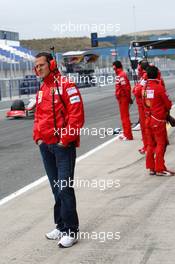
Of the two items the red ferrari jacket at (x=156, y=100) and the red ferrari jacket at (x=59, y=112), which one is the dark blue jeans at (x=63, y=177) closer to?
the red ferrari jacket at (x=59, y=112)

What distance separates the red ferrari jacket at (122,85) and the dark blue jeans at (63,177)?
24.5ft

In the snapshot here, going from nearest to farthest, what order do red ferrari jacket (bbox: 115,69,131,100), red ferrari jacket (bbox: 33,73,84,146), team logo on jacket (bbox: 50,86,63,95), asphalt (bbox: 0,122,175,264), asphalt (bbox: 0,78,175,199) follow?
asphalt (bbox: 0,122,175,264) < red ferrari jacket (bbox: 33,73,84,146) < team logo on jacket (bbox: 50,86,63,95) < asphalt (bbox: 0,78,175,199) < red ferrari jacket (bbox: 115,69,131,100)

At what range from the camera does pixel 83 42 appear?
136 metres

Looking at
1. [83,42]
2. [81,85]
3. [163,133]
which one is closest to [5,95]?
[81,85]

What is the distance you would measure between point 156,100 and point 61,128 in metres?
3.79

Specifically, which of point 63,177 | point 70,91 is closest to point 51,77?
point 70,91

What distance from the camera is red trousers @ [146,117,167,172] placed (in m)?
9.22

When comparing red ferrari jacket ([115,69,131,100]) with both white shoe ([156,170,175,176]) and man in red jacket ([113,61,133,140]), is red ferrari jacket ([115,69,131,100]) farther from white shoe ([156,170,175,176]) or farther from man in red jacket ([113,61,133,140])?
white shoe ([156,170,175,176])

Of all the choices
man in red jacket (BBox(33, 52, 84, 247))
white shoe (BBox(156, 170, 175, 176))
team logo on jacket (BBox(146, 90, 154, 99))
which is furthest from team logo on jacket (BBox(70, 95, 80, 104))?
white shoe (BBox(156, 170, 175, 176))

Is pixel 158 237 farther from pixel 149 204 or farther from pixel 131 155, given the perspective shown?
pixel 131 155

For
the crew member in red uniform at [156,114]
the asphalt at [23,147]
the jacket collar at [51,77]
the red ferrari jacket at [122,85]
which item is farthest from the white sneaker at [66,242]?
the red ferrari jacket at [122,85]

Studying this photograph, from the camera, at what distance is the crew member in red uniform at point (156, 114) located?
919cm

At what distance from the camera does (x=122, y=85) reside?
13.2 m

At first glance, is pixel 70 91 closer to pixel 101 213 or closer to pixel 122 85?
pixel 101 213
